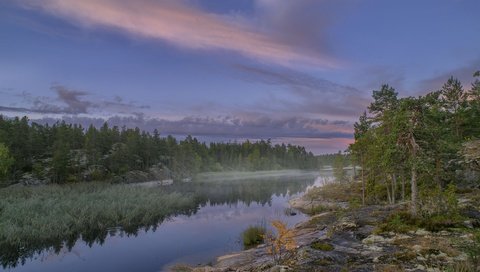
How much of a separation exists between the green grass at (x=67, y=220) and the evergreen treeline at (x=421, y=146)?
23162 mm

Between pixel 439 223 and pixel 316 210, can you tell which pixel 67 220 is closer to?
pixel 316 210

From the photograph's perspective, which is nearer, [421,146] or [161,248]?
[421,146]

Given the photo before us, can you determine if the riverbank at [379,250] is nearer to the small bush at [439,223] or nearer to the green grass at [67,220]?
the small bush at [439,223]

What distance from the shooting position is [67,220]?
29.5 meters

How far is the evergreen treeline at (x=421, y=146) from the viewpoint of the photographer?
20.9 metres

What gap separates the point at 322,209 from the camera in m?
41.9

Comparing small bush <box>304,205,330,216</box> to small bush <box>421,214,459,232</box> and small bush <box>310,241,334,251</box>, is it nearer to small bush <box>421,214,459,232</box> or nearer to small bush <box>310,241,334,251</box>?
small bush <box>421,214,459,232</box>

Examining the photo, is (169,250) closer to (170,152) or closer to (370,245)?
(370,245)

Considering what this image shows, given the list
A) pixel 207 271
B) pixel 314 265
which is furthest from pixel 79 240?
pixel 314 265

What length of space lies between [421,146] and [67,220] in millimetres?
28817

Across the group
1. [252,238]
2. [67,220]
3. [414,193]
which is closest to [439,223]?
[414,193]

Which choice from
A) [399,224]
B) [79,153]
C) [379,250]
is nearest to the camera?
[379,250]

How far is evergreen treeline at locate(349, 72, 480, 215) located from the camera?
2089cm

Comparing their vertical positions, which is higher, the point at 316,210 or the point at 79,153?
the point at 79,153
